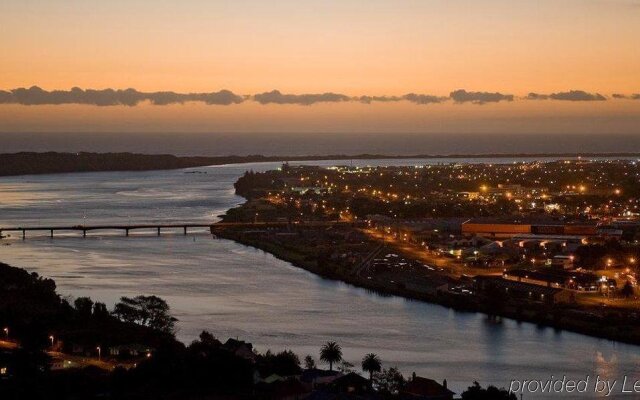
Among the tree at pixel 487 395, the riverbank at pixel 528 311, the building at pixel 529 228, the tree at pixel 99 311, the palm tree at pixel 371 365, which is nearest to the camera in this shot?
the tree at pixel 487 395

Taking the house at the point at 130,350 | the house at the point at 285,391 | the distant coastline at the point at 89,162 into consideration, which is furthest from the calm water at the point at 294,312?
the distant coastline at the point at 89,162

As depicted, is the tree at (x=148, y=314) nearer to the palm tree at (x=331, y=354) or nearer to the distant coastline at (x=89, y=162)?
the palm tree at (x=331, y=354)

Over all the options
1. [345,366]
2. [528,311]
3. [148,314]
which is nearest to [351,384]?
[345,366]

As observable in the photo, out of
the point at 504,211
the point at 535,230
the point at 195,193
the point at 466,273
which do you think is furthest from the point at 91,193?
the point at 466,273

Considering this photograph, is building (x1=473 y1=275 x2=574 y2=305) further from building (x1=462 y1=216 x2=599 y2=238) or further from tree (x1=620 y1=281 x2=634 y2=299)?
building (x1=462 y1=216 x2=599 y2=238)

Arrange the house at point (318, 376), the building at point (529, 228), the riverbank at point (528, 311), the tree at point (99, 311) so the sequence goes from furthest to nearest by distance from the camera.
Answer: the building at point (529, 228), the riverbank at point (528, 311), the tree at point (99, 311), the house at point (318, 376)

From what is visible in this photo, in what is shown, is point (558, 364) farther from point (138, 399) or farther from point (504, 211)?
point (504, 211)

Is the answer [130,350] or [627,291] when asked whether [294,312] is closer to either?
[130,350]
